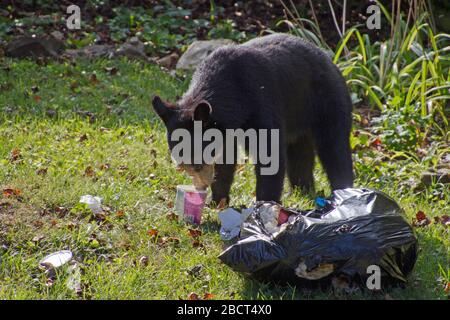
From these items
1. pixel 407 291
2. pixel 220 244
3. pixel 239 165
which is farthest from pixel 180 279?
pixel 239 165

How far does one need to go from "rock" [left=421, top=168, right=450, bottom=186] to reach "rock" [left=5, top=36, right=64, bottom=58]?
5464 millimetres

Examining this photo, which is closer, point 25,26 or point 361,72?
point 361,72

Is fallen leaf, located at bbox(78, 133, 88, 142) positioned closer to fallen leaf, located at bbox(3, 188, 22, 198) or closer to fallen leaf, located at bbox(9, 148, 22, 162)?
fallen leaf, located at bbox(9, 148, 22, 162)

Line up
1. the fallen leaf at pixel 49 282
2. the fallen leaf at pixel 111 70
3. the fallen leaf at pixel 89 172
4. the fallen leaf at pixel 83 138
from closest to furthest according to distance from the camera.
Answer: the fallen leaf at pixel 49 282 < the fallen leaf at pixel 89 172 < the fallen leaf at pixel 83 138 < the fallen leaf at pixel 111 70

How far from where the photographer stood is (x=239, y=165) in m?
7.52

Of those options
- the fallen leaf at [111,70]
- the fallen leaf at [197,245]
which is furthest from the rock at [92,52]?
the fallen leaf at [197,245]

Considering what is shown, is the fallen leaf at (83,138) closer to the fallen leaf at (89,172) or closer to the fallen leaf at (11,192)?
the fallen leaf at (89,172)

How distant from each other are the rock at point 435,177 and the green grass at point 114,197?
64mm

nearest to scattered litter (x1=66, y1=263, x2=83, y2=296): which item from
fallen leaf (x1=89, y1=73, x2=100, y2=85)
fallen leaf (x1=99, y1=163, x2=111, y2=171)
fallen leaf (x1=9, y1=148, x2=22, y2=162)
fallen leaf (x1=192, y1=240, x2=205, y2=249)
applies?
fallen leaf (x1=192, y1=240, x2=205, y2=249)

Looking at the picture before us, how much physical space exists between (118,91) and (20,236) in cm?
403

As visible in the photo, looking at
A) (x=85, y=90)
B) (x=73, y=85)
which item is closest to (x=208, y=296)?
(x=85, y=90)

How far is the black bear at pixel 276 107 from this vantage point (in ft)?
19.2

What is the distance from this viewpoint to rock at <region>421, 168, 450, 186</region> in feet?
22.5
